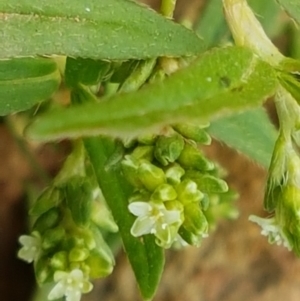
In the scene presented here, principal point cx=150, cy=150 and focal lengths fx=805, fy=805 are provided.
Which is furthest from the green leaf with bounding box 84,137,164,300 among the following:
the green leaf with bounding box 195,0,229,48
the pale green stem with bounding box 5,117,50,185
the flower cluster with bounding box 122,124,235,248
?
the pale green stem with bounding box 5,117,50,185

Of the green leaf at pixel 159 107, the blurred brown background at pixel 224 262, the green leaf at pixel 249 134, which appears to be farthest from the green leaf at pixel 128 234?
the blurred brown background at pixel 224 262

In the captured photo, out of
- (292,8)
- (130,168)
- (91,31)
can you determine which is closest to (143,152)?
(130,168)

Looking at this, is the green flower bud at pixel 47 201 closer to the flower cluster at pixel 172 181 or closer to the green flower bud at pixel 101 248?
the green flower bud at pixel 101 248

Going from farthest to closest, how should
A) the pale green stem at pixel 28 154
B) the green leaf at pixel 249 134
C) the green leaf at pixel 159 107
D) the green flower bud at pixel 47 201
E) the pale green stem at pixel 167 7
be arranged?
the pale green stem at pixel 28 154
the green leaf at pixel 249 134
the green flower bud at pixel 47 201
the pale green stem at pixel 167 7
the green leaf at pixel 159 107

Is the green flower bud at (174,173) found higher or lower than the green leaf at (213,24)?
higher

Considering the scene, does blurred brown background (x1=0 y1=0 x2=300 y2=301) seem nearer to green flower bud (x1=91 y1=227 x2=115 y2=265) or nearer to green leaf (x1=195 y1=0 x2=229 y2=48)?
green leaf (x1=195 y1=0 x2=229 y2=48)

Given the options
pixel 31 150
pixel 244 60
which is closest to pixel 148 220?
pixel 244 60

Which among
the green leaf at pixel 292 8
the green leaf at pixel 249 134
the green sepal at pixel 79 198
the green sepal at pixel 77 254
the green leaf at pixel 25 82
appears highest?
the green leaf at pixel 292 8
